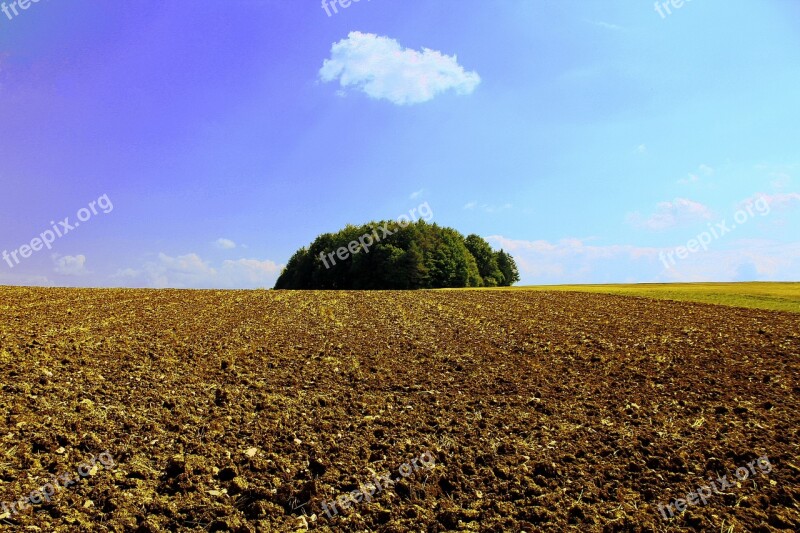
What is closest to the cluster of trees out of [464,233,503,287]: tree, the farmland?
[464,233,503,287]: tree

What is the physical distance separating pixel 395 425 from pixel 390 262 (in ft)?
140

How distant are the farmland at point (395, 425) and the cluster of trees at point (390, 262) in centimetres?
3553

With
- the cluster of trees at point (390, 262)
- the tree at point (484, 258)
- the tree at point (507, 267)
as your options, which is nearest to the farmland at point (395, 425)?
the cluster of trees at point (390, 262)

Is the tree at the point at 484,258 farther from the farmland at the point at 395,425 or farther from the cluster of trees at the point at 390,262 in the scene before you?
the farmland at the point at 395,425

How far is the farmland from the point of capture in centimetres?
534

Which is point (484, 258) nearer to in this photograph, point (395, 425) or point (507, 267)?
point (507, 267)

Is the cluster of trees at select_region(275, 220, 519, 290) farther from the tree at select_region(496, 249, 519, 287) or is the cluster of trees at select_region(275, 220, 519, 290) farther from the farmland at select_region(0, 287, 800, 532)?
the farmland at select_region(0, 287, 800, 532)

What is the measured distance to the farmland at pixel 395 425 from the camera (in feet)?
17.5

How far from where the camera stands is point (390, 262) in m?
49.9

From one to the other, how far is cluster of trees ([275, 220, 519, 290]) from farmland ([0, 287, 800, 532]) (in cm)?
3553

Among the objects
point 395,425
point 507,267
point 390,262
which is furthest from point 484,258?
point 395,425

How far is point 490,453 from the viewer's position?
21.4ft

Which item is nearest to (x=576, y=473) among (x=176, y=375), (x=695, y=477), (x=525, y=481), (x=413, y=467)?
(x=525, y=481)

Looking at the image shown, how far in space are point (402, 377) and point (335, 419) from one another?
2389mm
